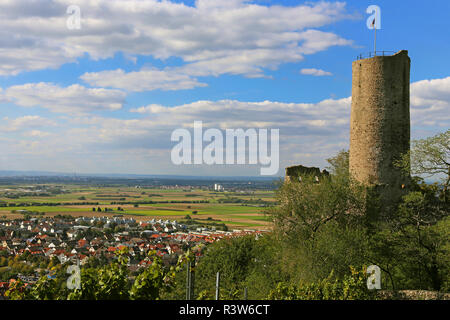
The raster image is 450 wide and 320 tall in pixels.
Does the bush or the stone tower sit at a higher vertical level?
the stone tower

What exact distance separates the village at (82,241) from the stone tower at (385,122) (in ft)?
40.5

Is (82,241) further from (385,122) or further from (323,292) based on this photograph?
(323,292)

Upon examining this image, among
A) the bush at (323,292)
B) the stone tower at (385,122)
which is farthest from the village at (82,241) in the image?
the bush at (323,292)

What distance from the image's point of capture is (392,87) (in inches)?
664

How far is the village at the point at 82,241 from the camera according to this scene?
33.3 meters

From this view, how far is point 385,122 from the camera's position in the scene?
55.4 feet

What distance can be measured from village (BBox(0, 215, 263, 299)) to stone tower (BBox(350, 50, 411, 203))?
12.3 m

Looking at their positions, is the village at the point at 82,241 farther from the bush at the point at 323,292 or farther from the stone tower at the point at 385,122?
the bush at the point at 323,292

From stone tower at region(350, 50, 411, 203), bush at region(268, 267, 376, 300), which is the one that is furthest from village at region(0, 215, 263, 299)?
bush at region(268, 267, 376, 300)

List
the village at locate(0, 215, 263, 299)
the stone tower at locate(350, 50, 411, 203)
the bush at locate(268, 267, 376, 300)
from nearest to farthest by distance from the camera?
the bush at locate(268, 267, 376, 300), the stone tower at locate(350, 50, 411, 203), the village at locate(0, 215, 263, 299)

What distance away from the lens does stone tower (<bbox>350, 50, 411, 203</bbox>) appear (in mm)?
16906

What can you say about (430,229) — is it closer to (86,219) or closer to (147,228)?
(147,228)

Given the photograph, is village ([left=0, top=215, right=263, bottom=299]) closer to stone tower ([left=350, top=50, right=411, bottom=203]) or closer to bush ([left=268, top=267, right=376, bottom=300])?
stone tower ([left=350, top=50, right=411, bottom=203])

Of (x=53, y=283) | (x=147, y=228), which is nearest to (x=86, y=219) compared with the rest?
(x=147, y=228)
